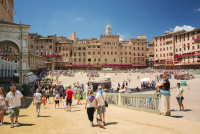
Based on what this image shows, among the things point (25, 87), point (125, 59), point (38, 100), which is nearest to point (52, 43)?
point (125, 59)

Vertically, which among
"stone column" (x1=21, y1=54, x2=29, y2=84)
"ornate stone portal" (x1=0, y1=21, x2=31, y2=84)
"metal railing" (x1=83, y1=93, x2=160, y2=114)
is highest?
"ornate stone portal" (x1=0, y1=21, x2=31, y2=84)

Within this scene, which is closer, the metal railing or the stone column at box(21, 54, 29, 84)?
the metal railing

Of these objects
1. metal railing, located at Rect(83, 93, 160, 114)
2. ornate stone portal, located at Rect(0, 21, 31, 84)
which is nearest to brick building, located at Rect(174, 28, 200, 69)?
metal railing, located at Rect(83, 93, 160, 114)

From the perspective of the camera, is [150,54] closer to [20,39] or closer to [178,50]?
[178,50]

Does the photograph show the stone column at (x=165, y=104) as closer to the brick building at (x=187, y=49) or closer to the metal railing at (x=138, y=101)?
the metal railing at (x=138, y=101)

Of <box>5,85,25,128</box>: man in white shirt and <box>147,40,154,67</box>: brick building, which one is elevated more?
<box>147,40,154,67</box>: brick building

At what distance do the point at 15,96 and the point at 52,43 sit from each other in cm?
7248

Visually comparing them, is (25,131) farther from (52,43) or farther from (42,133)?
(52,43)

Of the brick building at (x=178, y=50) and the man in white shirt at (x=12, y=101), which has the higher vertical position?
the brick building at (x=178, y=50)

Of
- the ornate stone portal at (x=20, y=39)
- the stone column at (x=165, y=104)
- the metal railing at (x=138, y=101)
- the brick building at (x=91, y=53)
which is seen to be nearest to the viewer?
the stone column at (x=165, y=104)

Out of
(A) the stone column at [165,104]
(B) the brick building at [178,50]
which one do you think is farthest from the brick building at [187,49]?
(A) the stone column at [165,104]

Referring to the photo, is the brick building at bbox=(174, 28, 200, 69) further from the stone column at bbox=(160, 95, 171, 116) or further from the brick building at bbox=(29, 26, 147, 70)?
the stone column at bbox=(160, 95, 171, 116)

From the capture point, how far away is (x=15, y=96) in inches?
268

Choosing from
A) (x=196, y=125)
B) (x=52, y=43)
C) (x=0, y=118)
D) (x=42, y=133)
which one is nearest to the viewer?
(x=42, y=133)
